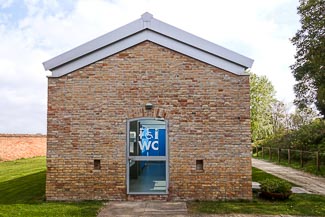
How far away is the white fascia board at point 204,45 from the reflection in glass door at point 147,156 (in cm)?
231

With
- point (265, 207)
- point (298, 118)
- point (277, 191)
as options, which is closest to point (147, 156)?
point (265, 207)

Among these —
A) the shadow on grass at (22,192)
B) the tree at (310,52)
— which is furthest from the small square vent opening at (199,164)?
the tree at (310,52)

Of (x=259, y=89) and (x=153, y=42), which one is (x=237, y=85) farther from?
(x=259, y=89)

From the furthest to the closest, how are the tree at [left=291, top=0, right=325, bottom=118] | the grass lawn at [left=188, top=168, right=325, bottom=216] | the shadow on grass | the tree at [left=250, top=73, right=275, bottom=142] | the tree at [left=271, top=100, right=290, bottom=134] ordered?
the tree at [left=271, top=100, right=290, bottom=134], the tree at [left=250, top=73, right=275, bottom=142], the tree at [left=291, top=0, right=325, bottom=118], the shadow on grass, the grass lawn at [left=188, top=168, right=325, bottom=216]

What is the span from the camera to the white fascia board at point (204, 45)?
10125 millimetres

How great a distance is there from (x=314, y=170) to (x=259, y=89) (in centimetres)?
2885

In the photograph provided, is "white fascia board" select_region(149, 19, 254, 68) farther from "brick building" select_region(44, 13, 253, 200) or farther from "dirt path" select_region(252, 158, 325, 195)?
"dirt path" select_region(252, 158, 325, 195)

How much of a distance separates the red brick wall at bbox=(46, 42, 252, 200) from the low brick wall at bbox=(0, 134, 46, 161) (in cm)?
2017

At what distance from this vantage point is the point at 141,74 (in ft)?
33.8

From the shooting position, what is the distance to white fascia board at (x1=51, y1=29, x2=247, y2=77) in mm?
10211

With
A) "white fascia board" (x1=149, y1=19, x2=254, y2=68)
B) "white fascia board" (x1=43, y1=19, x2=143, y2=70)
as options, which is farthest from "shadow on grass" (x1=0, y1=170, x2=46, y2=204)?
"white fascia board" (x1=149, y1=19, x2=254, y2=68)

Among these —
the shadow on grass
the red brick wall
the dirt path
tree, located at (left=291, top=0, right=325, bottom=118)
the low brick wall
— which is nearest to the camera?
the red brick wall

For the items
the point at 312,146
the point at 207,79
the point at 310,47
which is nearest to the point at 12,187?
the point at 207,79

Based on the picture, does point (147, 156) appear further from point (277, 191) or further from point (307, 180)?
point (307, 180)
